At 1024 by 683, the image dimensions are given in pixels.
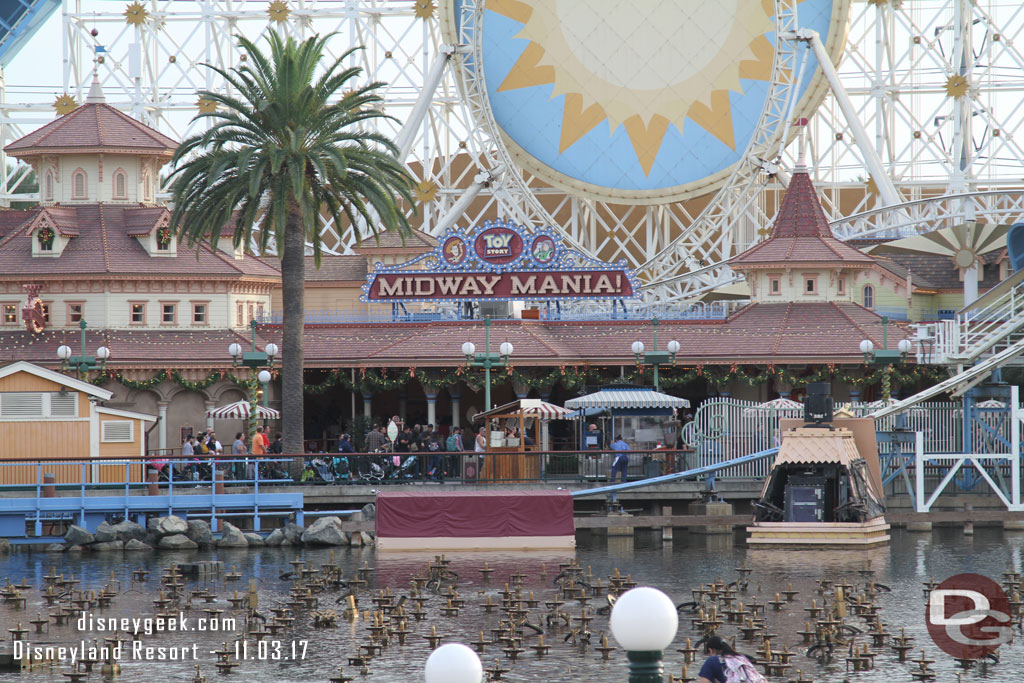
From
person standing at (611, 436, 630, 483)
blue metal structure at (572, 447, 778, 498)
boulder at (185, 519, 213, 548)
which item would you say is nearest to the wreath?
boulder at (185, 519, 213, 548)

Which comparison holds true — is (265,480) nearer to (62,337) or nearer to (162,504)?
(162,504)

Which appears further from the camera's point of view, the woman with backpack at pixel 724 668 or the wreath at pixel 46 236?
the wreath at pixel 46 236

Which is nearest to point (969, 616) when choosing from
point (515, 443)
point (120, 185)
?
point (515, 443)

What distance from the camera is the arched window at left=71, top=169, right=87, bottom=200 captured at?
6325 centimetres

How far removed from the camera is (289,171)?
1969 inches

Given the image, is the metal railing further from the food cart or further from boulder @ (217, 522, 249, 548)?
boulder @ (217, 522, 249, 548)

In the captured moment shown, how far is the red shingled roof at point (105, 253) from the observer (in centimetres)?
5938

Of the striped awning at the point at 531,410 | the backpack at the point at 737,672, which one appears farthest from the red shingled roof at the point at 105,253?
the backpack at the point at 737,672

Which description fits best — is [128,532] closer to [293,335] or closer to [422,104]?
[293,335]

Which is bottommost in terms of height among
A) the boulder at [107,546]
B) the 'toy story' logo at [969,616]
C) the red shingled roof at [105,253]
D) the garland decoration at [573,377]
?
the 'toy story' logo at [969,616]

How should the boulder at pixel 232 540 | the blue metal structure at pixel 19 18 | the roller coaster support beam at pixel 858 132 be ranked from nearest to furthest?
1. the boulder at pixel 232 540
2. the roller coaster support beam at pixel 858 132
3. the blue metal structure at pixel 19 18

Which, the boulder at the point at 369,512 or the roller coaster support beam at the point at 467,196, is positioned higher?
the roller coaster support beam at the point at 467,196

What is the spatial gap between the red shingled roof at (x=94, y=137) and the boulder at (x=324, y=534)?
24.0 meters

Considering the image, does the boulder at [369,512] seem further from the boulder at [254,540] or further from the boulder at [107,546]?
the boulder at [107,546]
